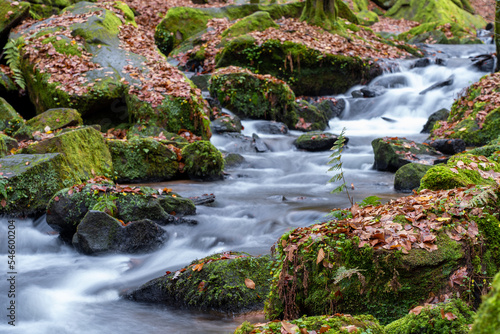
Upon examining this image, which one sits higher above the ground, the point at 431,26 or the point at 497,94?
the point at 431,26

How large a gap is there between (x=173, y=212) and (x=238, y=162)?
4.14 meters

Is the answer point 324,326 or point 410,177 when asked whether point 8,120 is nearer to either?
point 410,177

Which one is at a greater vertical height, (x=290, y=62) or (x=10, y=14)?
(x=10, y=14)

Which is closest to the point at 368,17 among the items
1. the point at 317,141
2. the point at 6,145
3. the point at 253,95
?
the point at 253,95

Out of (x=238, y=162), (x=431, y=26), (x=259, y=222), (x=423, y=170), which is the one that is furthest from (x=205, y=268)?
(x=431, y=26)

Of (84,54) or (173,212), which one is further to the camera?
(84,54)

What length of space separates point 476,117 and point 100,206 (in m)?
8.94

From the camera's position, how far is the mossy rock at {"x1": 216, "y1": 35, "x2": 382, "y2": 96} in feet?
53.2

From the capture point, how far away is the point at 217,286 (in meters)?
4.11

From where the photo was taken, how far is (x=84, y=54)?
12.0 meters

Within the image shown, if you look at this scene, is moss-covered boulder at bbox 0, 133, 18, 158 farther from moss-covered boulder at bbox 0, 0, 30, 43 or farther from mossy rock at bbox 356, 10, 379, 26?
mossy rock at bbox 356, 10, 379, 26

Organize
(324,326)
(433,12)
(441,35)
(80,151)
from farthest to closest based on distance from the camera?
(433,12) → (441,35) → (80,151) → (324,326)

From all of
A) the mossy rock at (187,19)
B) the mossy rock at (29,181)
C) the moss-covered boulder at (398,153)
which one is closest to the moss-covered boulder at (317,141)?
the moss-covered boulder at (398,153)

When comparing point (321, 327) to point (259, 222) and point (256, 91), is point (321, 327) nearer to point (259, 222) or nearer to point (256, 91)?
point (259, 222)
